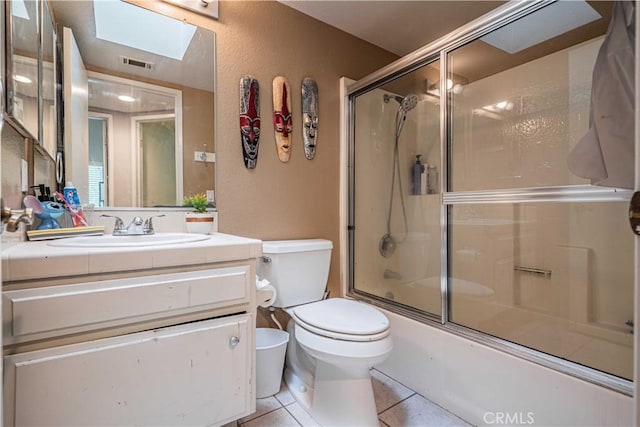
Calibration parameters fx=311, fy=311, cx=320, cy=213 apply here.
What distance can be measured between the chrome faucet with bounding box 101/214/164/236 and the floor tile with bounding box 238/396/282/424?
921mm

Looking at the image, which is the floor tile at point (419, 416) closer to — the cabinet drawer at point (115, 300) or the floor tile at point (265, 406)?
the floor tile at point (265, 406)

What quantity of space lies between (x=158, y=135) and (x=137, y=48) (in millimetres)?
405

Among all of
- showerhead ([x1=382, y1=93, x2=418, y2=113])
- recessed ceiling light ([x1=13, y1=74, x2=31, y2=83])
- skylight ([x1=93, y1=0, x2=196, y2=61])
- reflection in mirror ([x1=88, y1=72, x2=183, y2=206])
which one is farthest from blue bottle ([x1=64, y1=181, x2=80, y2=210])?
showerhead ([x1=382, y1=93, x2=418, y2=113])

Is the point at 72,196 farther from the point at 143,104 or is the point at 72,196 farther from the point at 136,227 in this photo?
the point at 143,104

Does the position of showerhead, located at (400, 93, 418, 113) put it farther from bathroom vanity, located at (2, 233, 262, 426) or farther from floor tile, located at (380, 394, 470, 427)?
floor tile, located at (380, 394, 470, 427)

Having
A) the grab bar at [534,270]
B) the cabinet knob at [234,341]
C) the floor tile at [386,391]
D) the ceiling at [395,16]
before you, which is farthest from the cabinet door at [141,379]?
the ceiling at [395,16]

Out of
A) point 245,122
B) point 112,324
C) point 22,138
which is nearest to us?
point 112,324

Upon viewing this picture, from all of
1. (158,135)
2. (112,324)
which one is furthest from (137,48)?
(112,324)

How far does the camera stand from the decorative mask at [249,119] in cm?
168

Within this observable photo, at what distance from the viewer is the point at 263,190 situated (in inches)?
69.6

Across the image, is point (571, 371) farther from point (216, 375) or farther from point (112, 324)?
point (112, 324)

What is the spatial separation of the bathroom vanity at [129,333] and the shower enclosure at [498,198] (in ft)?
3.34

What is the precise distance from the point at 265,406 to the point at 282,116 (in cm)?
150

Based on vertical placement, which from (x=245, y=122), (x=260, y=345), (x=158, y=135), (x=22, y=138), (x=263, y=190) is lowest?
(x=260, y=345)
